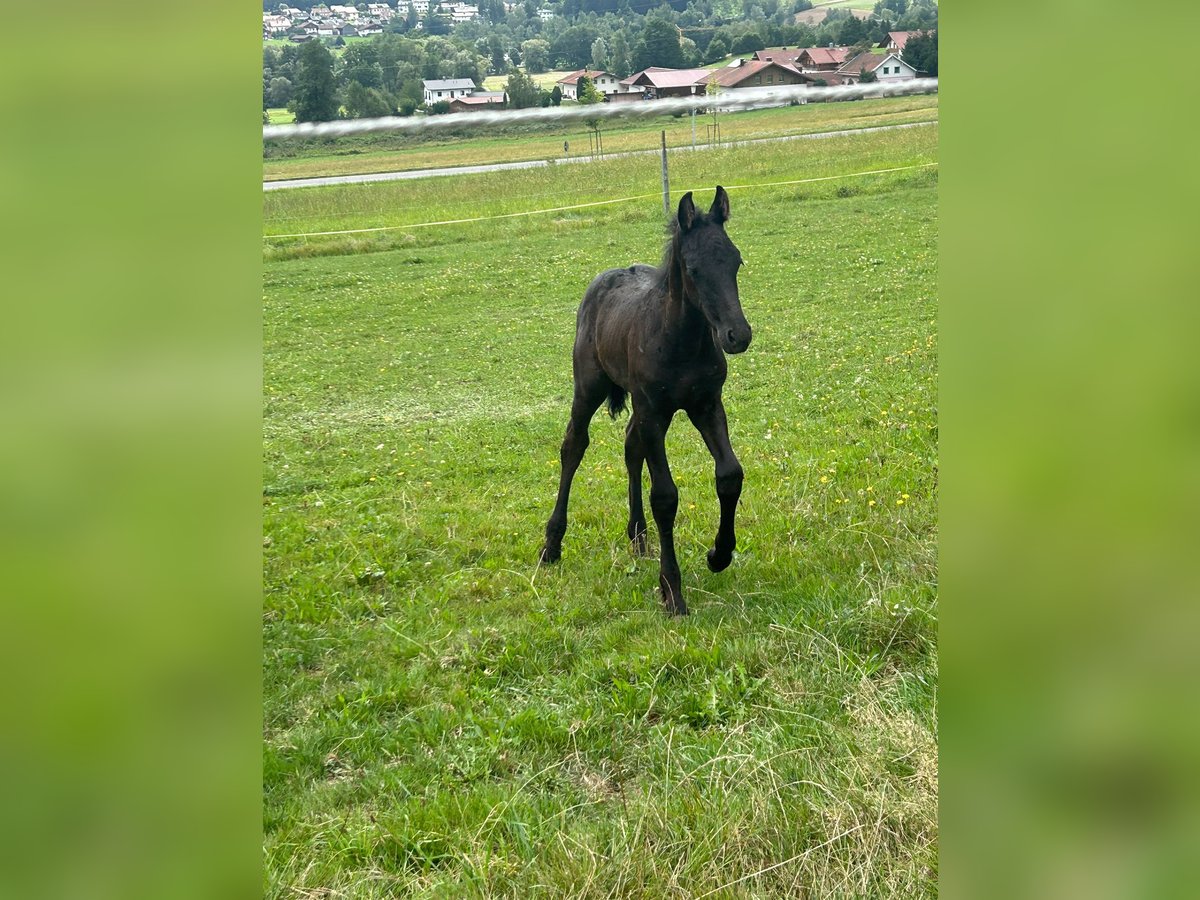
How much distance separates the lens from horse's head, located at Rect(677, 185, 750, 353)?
3.56m

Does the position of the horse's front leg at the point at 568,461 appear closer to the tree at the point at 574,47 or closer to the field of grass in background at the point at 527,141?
the tree at the point at 574,47

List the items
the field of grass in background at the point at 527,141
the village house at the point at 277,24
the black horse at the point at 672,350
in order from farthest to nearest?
1. the field of grass in background at the point at 527,141
2. the village house at the point at 277,24
3. the black horse at the point at 672,350

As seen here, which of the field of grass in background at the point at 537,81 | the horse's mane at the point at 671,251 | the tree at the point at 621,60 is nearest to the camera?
the horse's mane at the point at 671,251

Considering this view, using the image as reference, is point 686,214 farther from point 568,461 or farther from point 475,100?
point 475,100

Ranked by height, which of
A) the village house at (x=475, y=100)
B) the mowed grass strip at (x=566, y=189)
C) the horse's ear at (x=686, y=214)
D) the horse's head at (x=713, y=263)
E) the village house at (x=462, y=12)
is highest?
the village house at (x=462, y=12)

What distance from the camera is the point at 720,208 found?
3.70 metres

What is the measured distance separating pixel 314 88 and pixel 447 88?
0.90m

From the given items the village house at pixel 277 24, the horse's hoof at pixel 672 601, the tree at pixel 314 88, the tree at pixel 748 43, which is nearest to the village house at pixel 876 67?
the tree at pixel 748 43

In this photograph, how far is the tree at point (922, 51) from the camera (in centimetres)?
454

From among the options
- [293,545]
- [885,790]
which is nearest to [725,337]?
[885,790]

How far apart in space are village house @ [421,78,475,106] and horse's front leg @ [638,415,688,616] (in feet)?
10.5

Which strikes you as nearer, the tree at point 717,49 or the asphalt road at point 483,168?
the tree at point 717,49
